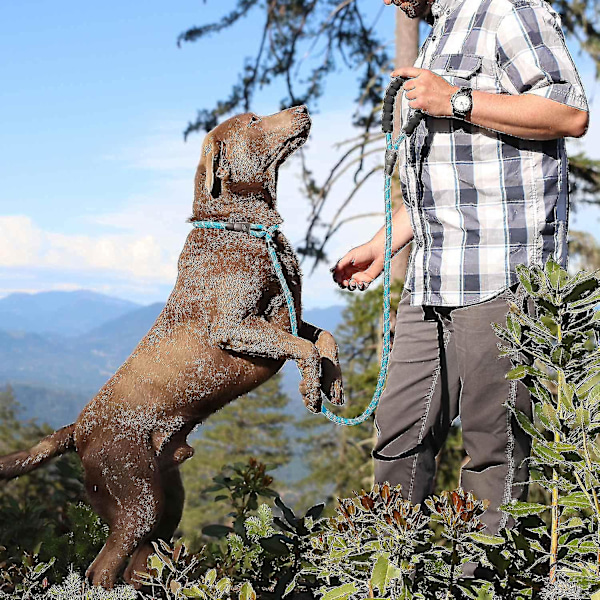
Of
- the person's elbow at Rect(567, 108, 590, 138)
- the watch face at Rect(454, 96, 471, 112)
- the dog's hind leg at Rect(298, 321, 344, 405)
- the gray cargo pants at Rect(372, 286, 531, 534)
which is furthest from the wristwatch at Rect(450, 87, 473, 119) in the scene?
the dog's hind leg at Rect(298, 321, 344, 405)

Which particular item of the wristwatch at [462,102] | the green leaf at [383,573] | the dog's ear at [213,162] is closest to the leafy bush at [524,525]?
the green leaf at [383,573]

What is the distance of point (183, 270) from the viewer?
215cm

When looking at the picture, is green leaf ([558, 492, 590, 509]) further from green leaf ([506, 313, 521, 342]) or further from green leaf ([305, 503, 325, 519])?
green leaf ([305, 503, 325, 519])

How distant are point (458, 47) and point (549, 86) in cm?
36

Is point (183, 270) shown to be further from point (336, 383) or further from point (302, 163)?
point (302, 163)

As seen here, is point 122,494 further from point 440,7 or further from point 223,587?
point 440,7

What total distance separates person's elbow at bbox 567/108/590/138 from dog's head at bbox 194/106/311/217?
802 millimetres

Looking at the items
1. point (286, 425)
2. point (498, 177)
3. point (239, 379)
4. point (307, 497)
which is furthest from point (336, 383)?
point (286, 425)

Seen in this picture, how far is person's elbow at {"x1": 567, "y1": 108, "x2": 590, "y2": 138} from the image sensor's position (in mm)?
1958

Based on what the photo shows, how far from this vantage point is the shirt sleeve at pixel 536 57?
1.96 m

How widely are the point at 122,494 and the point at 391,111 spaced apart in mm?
1512

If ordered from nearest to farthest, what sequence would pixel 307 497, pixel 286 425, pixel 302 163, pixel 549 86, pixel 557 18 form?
pixel 549 86 < pixel 557 18 < pixel 302 163 < pixel 307 497 < pixel 286 425

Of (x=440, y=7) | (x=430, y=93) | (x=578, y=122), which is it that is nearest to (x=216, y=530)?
(x=430, y=93)

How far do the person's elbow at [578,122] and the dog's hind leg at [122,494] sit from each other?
163cm
